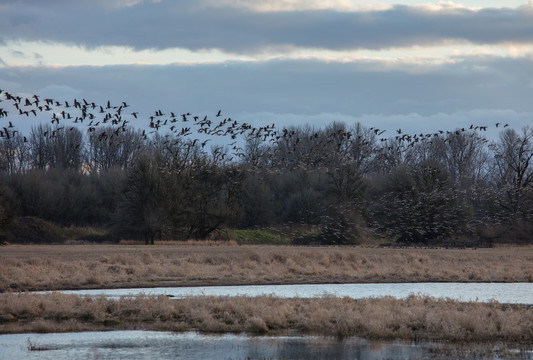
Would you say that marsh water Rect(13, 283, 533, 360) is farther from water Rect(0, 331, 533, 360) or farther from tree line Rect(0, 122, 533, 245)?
tree line Rect(0, 122, 533, 245)

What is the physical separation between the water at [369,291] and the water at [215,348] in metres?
8.36

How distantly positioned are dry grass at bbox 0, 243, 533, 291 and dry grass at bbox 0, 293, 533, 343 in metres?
8.28

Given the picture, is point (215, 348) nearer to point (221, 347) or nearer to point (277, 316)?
point (221, 347)

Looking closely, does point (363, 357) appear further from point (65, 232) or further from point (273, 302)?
point (65, 232)

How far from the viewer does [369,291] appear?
3244 cm

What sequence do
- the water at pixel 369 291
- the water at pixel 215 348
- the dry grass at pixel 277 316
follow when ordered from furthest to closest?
the water at pixel 369 291 → the dry grass at pixel 277 316 → the water at pixel 215 348

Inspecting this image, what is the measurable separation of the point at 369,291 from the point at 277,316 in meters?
10.6

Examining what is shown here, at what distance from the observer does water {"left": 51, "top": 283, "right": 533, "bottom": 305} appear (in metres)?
29.9

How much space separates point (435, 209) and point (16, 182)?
5072 cm

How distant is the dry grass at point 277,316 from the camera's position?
21391mm

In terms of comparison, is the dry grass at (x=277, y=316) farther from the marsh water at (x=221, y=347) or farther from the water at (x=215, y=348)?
the water at (x=215, y=348)

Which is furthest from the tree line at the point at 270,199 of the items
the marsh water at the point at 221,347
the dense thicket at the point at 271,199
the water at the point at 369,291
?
the marsh water at the point at 221,347

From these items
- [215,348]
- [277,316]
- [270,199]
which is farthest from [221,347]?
[270,199]

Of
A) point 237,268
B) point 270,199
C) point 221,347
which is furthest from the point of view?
point 270,199
